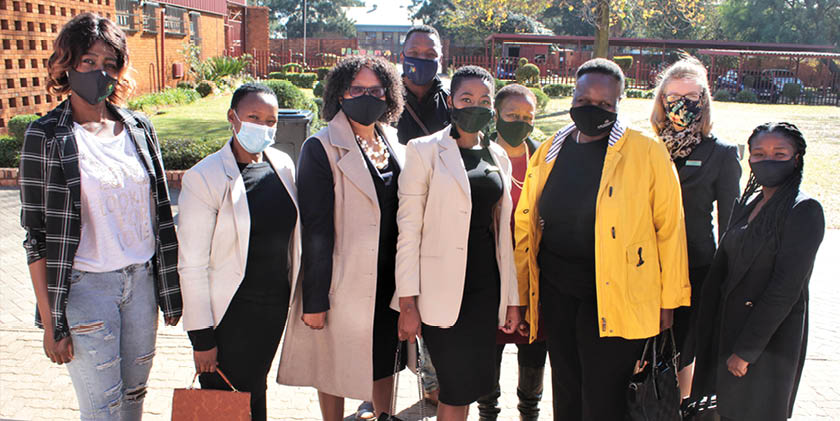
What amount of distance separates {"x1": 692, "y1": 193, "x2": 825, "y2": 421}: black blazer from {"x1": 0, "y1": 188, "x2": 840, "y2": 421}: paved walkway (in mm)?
1358

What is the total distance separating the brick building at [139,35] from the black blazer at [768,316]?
10.6 ft

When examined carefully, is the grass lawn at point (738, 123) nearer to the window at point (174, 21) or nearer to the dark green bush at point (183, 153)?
the dark green bush at point (183, 153)

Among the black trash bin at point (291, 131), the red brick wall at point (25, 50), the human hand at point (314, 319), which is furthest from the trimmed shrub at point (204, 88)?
the human hand at point (314, 319)

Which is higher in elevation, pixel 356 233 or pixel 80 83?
pixel 80 83

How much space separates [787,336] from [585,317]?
0.91m

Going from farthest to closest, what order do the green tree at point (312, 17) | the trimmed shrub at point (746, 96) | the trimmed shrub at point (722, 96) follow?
the green tree at point (312, 17) < the trimmed shrub at point (722, 96) < the trimmed shrub at point (746, 96)

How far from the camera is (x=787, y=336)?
9.55 ft

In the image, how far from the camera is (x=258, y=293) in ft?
9.90

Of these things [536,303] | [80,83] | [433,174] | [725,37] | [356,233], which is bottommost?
[536,303]

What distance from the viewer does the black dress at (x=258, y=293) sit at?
2990mm

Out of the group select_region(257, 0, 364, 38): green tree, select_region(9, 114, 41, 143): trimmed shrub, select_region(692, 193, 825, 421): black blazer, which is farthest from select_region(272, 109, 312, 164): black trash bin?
select_region(257, 0, 364, 38): green tree

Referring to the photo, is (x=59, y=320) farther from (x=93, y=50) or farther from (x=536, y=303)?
(x=536, y=303)

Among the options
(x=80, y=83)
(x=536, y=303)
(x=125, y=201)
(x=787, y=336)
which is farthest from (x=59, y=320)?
(x=787, y=336)

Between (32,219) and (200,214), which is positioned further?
(200,214)
